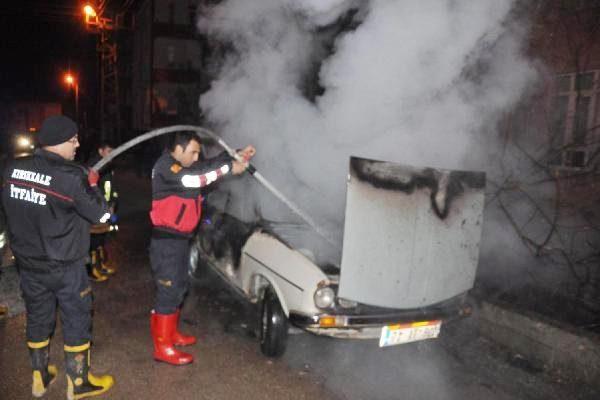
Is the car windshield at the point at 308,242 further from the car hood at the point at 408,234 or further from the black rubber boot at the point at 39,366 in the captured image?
the black rubber boot at the point at 39,366

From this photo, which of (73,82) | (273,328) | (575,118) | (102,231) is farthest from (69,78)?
(273,328)

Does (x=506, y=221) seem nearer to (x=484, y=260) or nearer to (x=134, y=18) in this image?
(x=484, y=260)

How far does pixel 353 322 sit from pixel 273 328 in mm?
836

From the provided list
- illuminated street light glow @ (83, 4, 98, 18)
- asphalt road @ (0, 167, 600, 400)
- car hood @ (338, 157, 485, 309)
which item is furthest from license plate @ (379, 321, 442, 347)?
illuminated street light glow @ (83, 4, 98, 18)

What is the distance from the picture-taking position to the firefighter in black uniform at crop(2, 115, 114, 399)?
325 cm

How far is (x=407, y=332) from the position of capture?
156 inches

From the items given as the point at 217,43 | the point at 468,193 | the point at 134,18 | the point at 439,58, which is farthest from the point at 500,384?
the point at 134,18

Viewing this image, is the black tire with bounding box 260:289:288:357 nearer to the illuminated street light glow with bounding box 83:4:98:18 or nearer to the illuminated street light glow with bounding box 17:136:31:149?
the illuminated street light glow with bounding box 83:4:98:18

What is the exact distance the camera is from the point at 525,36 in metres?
7.03

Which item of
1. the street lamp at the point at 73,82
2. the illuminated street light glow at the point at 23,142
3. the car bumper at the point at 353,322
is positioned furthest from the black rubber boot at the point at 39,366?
the street lamp at the point at 73,82

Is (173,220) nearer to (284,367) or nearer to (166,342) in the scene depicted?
(166,342)

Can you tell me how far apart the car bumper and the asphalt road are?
468mm

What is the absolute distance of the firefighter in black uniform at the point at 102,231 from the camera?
6.01 m

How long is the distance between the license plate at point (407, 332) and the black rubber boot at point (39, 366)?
2635 millimetres
